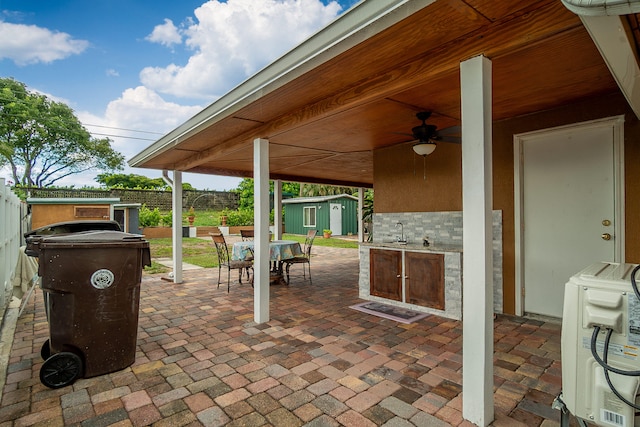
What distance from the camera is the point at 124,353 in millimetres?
2672

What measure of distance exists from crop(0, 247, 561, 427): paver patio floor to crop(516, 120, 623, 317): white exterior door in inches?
21.7

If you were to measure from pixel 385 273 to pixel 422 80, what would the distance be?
280cm

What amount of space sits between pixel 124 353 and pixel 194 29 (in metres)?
12.7

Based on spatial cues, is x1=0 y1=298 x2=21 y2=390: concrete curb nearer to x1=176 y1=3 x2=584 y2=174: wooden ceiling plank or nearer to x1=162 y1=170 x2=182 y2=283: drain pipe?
x1=162 y1=170 x2=182 y2=283: drain pipe

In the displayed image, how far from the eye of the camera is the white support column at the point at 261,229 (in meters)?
3.76

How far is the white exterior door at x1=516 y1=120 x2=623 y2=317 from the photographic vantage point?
3.18 meters

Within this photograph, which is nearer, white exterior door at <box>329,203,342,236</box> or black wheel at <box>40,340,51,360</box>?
black wheel at <box>40,340,51,360</box>

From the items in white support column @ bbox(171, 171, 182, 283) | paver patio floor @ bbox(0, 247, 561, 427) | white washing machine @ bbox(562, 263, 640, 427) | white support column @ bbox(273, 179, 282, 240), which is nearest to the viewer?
white washing machine @ bbox(562, 263, 640, 427)

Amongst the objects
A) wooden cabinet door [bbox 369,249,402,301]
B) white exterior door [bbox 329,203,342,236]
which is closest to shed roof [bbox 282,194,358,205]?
white exterior door [bbox 329,203,342,236]

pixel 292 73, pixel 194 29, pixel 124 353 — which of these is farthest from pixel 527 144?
pixel 194 29

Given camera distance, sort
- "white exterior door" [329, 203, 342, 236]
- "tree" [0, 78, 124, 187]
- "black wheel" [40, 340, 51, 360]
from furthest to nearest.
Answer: "white exterior door" [329, 203, 342, 236], "tree" [0, 78, 124, 187], "black wheel" [40, 340, 51, 360]

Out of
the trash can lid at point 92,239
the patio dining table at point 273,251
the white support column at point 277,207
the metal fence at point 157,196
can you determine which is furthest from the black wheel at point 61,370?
the metal fence at point 157,196

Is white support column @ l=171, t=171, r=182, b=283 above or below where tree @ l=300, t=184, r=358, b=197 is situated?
below

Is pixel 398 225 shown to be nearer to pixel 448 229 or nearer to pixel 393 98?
pixel 448 229
